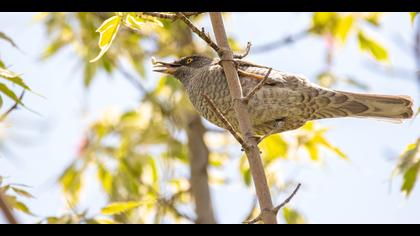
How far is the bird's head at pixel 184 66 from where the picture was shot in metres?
5.46

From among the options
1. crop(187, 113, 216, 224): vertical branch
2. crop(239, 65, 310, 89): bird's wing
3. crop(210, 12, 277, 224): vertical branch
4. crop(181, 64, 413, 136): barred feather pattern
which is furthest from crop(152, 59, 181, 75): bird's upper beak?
crop(210, 12, 277, 224): vertical branch

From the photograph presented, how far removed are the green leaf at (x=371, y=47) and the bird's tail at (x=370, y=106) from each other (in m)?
1.10

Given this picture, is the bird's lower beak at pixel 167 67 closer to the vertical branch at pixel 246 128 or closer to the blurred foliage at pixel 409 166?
the vertical branch at pixel 246 128

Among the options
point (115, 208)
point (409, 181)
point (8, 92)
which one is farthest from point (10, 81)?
point (409, 181)

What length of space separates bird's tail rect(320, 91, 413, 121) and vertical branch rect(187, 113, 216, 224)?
164 centimetres

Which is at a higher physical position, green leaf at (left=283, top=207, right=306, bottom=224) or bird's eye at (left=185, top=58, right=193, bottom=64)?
bird's eye at (left=185, top=58, right=193, bottom=64)

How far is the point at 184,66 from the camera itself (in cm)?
557

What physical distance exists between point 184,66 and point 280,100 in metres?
1.08

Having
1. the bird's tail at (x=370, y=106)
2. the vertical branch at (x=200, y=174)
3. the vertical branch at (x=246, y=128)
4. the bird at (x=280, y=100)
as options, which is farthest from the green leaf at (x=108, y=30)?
the vertical branch at (x=200, y=174)

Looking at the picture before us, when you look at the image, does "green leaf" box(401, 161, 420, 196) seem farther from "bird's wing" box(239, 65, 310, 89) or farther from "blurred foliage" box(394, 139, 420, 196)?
"bird's wing" box(239, 65, 310, 89)

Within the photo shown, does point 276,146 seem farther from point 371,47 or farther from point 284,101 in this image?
point 371,47

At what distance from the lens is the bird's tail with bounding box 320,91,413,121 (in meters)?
5.13
